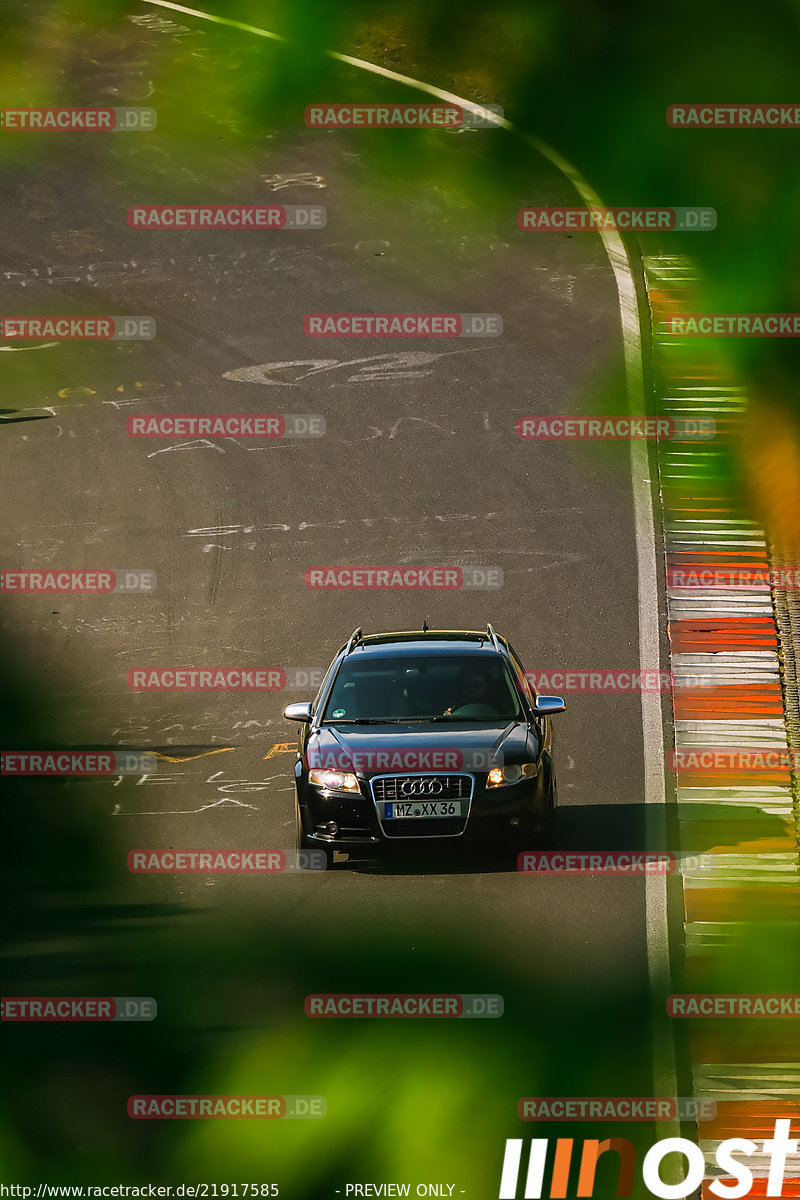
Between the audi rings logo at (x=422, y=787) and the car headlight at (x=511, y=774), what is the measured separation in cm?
38

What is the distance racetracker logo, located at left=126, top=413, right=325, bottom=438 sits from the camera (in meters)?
22.2

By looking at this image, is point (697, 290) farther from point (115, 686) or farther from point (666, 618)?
point (115, 686)

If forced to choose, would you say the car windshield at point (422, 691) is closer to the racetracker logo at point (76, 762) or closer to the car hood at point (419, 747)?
→ the car hood at point (419, 747)

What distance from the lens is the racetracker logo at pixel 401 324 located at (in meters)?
24.2

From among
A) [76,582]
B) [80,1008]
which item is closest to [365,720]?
[80,1008]

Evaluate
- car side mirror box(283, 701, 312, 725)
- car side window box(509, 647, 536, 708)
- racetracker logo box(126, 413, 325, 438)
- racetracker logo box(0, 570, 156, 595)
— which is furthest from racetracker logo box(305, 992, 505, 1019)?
racetracker logo box(126, 413, 325, 438)

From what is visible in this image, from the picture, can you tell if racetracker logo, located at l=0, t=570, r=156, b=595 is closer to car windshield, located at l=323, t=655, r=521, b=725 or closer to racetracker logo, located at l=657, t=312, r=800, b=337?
car windshield, located at l=323, t=655, r=521, b=725

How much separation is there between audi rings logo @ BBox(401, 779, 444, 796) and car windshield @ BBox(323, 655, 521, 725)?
3.23 feet

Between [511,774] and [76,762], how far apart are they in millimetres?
5290

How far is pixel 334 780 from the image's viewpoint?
39.2ft

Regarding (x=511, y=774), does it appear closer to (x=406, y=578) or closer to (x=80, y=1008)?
(x=80, y=1008)

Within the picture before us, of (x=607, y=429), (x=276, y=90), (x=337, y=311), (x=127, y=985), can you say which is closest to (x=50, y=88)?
(x=276, y=90)

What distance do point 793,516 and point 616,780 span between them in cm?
628

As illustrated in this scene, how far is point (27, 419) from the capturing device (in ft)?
74.3
